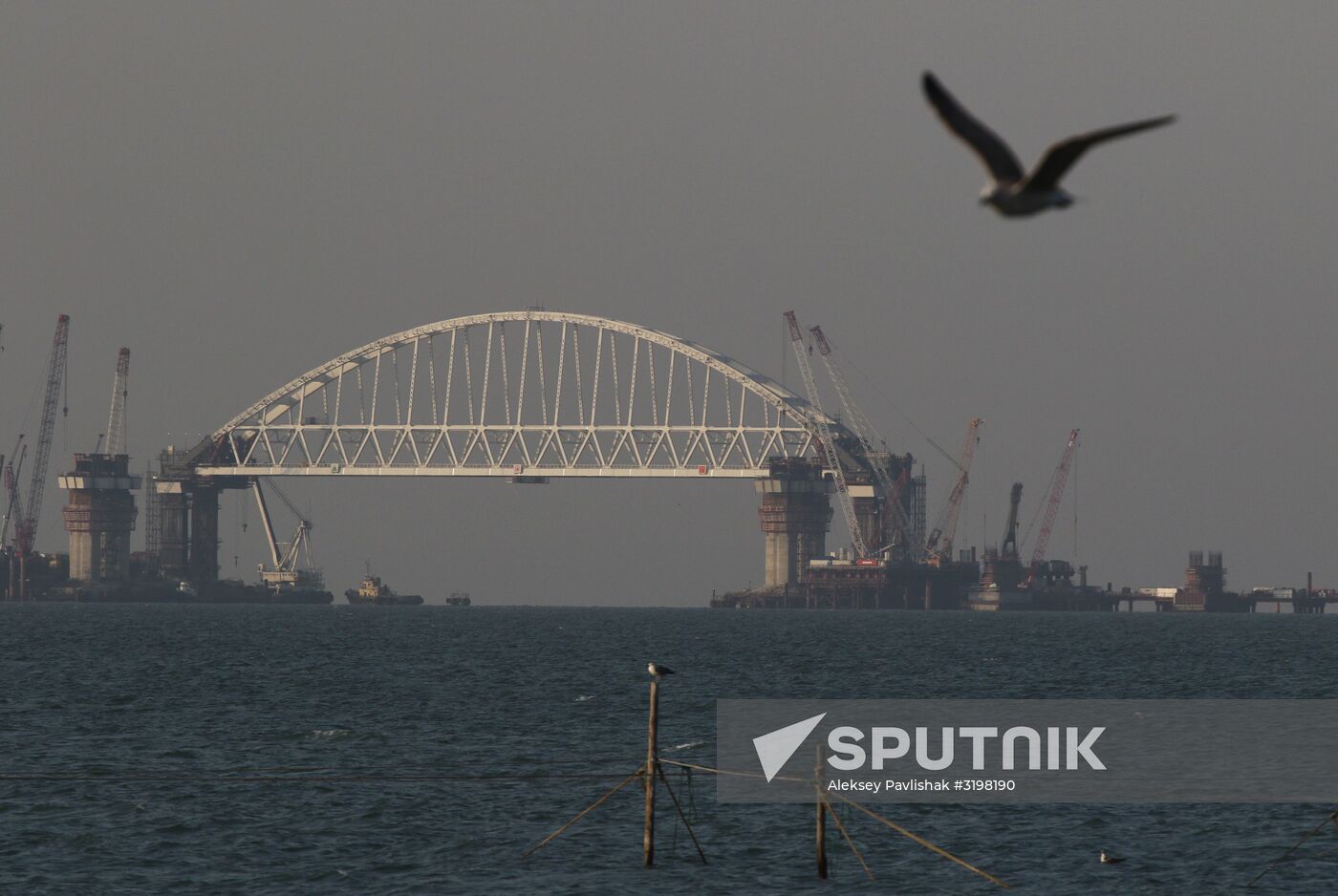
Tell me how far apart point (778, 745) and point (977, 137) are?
61.8 meters

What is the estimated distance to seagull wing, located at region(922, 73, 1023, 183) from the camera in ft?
47.8

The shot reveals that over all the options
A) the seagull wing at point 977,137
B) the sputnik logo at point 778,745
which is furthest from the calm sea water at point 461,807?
the seagull wing at point 977,137

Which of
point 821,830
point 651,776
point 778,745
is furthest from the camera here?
point 778,745

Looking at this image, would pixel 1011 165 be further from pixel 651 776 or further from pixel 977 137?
pixel 651 776

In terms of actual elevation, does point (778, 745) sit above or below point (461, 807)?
above

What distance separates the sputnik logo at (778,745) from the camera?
71.1 m

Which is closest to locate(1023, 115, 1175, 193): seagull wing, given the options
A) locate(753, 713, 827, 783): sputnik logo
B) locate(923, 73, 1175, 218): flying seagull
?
locate(923, 73, 1175, 218): flying seagull

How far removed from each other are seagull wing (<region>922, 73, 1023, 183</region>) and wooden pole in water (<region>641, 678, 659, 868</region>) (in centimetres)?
3081

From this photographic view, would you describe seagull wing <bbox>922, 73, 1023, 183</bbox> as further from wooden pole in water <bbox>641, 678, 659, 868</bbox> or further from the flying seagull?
wooden pole in water <bbox>641, 678, 659, 868</bbox>

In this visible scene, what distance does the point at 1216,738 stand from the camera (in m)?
82.8

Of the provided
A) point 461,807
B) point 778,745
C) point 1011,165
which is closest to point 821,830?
point 461,807

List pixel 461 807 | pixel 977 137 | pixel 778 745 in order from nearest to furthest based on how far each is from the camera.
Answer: pixel 977 137, pixel 461 807, pixel 778 745

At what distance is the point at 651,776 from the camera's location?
47750 mm

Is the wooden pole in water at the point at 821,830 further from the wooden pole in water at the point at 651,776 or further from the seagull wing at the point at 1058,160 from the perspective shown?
the seagull wing at the point at 1058,160
